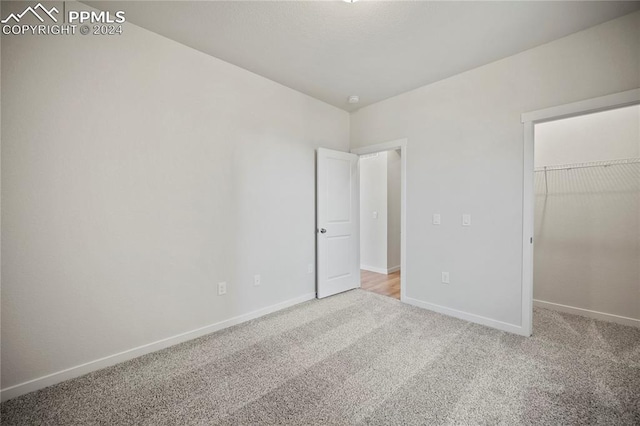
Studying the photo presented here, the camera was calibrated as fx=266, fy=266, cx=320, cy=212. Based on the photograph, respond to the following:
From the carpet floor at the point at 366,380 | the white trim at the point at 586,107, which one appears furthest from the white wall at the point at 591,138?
the carpet floor at the point at 366,380

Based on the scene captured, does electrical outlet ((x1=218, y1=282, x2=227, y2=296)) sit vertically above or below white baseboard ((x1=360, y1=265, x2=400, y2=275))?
above

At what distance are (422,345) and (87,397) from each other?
2.47m

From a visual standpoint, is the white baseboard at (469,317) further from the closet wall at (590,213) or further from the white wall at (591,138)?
the white wall at (591,138)

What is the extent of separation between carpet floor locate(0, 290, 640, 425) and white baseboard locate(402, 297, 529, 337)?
96 mm

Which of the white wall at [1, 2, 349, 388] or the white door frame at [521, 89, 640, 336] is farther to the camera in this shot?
the white door frame at [521, 89, 640, 336]

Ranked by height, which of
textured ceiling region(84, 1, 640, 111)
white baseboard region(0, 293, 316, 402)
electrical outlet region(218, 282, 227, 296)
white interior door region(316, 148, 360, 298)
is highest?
textured ceiling region(84, 1, 640, 111)

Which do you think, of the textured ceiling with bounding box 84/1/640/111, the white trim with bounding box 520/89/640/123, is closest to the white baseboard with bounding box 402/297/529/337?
the white trim with bounding box 520/89/640/123

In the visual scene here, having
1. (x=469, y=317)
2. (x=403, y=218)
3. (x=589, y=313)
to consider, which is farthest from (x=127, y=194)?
(x=589, y=313)

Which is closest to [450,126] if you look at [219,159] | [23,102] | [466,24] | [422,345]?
[466,24]

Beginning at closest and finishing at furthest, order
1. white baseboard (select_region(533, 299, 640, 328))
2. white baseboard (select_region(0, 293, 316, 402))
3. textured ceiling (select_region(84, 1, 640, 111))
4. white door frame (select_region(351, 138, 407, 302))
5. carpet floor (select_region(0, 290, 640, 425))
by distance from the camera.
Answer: carpet floor (select_region(0, 290, 640, 425)), white baseboard (select_region(0, 293, 316, 402)), textured ceiling (select_region(84, 1, 640, 111)), white baseboard (select_region(533, 299, 640, 328)), white door frame (select_region(351, 138, 407, 302))

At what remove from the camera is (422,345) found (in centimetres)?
233

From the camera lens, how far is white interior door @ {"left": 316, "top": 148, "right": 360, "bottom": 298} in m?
3.52

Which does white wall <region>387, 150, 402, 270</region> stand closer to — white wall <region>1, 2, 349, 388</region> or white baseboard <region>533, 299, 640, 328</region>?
white baseboard <region>533, 299, 640, 328</region>

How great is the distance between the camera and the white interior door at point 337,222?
139 inches
